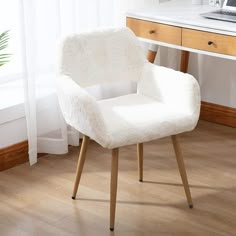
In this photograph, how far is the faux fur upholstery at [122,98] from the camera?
250cm

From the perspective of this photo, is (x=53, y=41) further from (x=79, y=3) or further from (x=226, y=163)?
(x=226, y=163)

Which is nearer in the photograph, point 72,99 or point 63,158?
point 72,99

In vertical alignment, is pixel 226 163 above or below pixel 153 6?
below

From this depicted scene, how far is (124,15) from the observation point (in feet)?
11.3

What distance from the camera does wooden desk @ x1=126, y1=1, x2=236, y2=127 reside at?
2943 mm

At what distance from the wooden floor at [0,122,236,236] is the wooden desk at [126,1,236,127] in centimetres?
56

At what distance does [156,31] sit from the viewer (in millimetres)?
3207

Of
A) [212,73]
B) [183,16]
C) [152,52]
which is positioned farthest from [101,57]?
[212,73]

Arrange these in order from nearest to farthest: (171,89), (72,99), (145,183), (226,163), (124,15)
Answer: (72,99) → (171,89) → (145,183) → (226,163) → (124,15)

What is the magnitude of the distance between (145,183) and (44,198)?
47 cm

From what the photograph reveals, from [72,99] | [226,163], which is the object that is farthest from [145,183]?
[72,99]

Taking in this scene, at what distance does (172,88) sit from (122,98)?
0.26 metres

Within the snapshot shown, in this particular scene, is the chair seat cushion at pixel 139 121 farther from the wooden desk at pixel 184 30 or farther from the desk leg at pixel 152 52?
the desk leg at pixel 152 52

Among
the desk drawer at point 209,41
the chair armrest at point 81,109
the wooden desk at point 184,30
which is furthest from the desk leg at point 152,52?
the chair armrest at point 81,109
